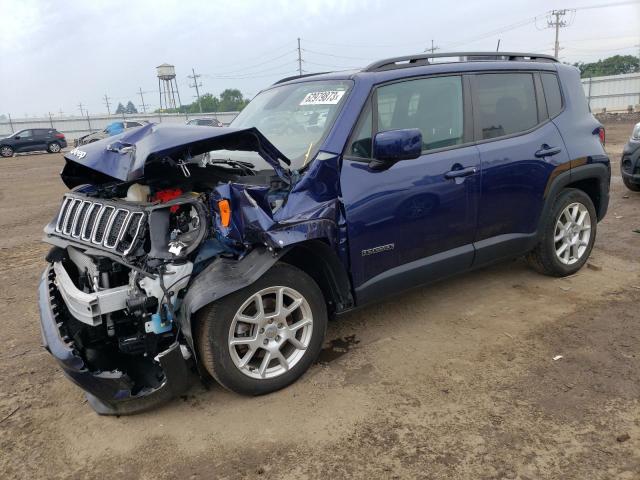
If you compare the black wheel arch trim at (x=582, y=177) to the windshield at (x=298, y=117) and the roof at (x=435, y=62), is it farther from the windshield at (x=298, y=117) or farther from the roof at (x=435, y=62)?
the windshield at (x=298, y=117)

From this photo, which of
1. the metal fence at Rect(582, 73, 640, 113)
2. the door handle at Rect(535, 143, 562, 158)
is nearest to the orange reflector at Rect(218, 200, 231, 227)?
the door handle at Rect(535, 143, 562, 158)

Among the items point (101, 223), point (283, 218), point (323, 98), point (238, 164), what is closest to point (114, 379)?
point (101, 223)

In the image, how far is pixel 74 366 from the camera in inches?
103

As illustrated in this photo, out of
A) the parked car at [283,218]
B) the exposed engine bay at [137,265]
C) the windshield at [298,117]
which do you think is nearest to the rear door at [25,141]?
the parked car at [283,218]

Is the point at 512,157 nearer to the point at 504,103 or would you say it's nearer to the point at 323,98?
the point at 504,103

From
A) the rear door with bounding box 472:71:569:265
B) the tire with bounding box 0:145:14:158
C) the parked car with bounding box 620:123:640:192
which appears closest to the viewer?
the rear door with bounding box 472:71:569:265

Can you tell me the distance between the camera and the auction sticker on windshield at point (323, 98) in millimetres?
3412

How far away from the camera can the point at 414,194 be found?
337 centimetres

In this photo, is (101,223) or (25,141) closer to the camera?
(101,223)

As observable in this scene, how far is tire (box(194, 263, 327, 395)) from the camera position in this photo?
110 inches

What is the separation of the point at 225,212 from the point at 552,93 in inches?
128

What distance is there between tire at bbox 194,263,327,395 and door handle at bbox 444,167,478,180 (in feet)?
4.19

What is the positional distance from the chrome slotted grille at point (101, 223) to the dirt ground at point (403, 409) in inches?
40.4

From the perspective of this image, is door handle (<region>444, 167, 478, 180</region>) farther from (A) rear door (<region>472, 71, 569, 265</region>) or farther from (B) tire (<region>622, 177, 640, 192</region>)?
(B) tire (<region>622, 177, 640, 192</region>)
